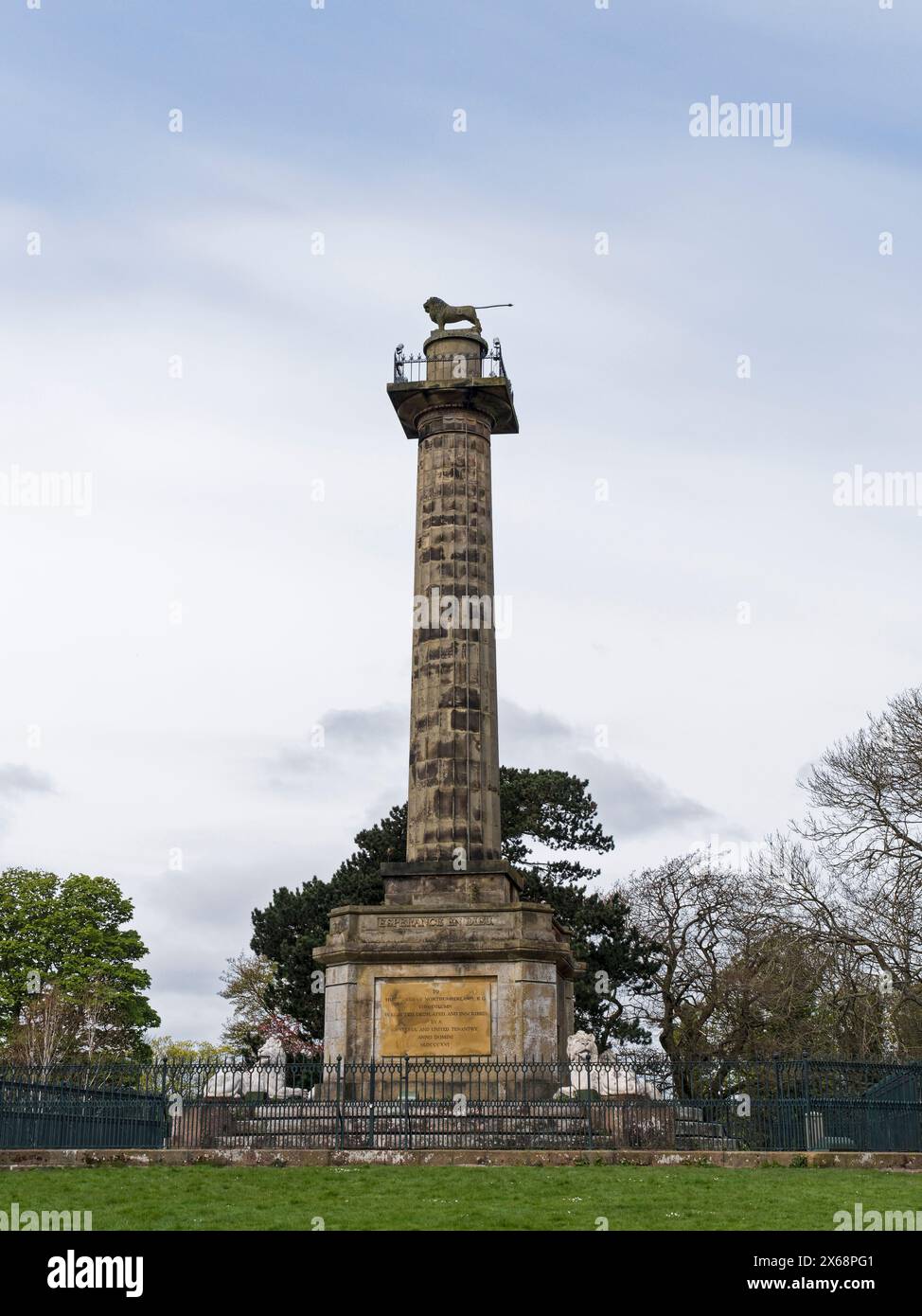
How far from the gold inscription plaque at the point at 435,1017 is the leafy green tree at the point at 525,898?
720 inches

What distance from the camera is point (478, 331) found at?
3153 centimetres

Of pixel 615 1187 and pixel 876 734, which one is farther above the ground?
pixel 876 734

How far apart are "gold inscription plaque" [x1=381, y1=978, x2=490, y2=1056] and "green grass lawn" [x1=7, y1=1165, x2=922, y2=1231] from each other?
17.2 ft

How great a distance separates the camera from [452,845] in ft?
89.6

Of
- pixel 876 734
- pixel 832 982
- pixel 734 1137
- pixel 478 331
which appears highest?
pixel 478 331

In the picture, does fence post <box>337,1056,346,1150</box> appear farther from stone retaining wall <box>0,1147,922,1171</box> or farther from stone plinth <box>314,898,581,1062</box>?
stone plinth <box>314,898,581,1062</box>

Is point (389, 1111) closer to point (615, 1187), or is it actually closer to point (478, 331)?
point (615, 1187)

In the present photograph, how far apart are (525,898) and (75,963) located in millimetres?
19540
